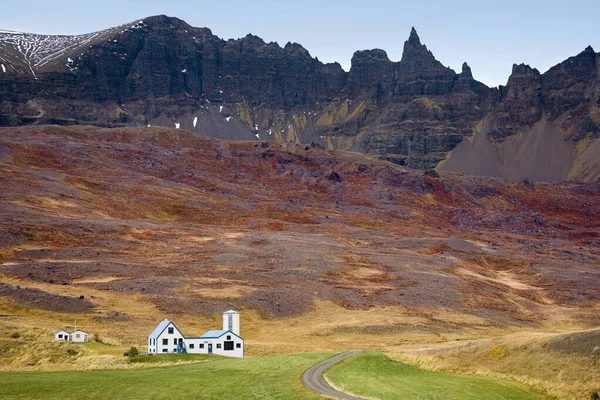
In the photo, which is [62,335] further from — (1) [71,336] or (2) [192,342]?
(2) [192,342]

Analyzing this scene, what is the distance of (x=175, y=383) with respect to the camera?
40.4m

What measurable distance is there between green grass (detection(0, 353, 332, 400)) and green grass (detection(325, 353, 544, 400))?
2647 millimetres

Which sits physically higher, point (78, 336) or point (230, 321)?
point (230, 321)

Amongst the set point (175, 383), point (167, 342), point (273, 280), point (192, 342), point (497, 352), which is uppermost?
point (175, 383)

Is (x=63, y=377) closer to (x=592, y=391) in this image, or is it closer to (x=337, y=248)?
(x=592, y=391)

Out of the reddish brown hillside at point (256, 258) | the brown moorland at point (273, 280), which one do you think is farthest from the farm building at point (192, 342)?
the reddish brown hillside at point (256, 258)

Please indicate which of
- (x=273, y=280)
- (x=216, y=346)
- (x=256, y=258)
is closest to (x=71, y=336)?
(x=216, y=346)

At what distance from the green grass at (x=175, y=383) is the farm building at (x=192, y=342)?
879 centimetres

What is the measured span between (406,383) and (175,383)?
1292 cm

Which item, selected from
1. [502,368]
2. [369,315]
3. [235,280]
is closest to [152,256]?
[235,280]

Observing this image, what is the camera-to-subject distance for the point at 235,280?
108250 millimetres

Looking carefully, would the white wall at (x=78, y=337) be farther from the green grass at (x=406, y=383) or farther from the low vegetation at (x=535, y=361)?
the low vegetation at (x=535, y=361)

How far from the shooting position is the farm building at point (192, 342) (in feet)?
185

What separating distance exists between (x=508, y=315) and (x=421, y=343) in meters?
29.3
